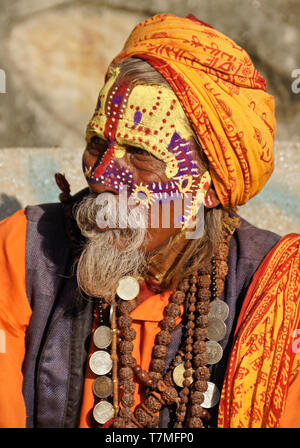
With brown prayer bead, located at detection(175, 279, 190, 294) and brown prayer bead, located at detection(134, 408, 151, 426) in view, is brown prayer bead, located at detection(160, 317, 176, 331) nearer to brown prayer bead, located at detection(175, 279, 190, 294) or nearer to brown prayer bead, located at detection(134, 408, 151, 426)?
brown prayer bead, located at detection(175, 279, 190, 294)

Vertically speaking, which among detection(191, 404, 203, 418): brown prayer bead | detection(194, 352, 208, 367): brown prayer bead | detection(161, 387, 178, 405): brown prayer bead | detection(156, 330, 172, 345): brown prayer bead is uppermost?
detection(156, 330, 172, 345): brown prayer bead

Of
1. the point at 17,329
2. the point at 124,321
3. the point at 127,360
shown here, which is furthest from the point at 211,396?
the point at 17,329

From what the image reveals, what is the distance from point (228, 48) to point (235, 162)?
0.49 metres

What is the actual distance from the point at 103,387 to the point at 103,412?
104mm

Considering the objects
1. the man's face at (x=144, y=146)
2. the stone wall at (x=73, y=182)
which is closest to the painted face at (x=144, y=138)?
the man's face at (x=144, y=146)

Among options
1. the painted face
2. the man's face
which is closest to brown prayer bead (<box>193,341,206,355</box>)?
the man's face

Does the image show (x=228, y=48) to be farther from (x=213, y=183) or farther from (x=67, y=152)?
(x=67, y=152)

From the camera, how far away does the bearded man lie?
2664 mm

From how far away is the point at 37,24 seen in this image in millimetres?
5719

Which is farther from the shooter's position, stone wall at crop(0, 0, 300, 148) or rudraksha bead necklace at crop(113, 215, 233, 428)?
stone wall at crop(0, 0, 300, 148)

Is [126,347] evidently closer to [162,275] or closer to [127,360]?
[127,360]

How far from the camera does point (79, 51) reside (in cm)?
570

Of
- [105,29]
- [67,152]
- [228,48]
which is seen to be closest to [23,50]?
[105,29]

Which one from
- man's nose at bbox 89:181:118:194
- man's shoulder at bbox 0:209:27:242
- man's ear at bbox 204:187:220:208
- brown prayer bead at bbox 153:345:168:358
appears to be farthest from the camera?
man's shoulder at bbox 0:209:27:242
